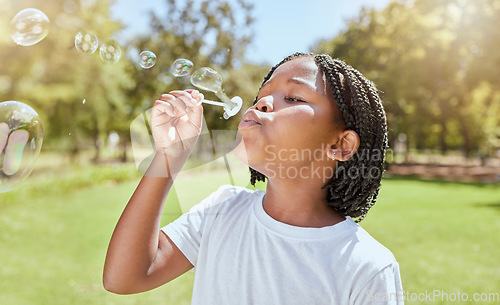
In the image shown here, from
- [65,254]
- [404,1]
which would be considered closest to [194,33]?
[404,1]

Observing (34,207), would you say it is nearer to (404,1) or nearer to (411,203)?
(411,203)

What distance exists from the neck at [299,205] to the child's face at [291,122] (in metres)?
0.08

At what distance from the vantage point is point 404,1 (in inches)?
848

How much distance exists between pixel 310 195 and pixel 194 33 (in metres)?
18.7

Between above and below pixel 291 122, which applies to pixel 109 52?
above

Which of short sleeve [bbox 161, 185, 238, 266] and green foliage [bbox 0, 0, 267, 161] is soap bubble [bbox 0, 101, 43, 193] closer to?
short sleeve [bbox 161, 185, 238, 266]

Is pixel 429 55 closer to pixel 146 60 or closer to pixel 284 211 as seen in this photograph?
pixel 146 60

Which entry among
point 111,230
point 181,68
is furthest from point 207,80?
point 111,230

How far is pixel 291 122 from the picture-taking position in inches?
51.7

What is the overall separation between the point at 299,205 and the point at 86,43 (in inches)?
56.4

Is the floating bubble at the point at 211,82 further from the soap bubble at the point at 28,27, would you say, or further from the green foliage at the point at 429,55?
the green foliage at the point at 429,55

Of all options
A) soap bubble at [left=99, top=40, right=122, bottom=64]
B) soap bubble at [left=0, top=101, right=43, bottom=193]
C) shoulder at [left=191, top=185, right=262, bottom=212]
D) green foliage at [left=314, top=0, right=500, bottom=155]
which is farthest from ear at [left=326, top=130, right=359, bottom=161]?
green foliage at [left=314, top=0, right=500, bottom=155]

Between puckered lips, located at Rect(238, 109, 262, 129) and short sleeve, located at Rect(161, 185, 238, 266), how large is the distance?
0.40 metres

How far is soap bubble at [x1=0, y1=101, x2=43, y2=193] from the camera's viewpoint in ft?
6.99
